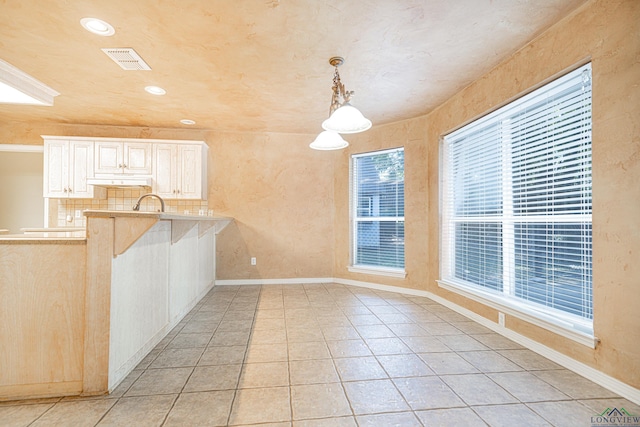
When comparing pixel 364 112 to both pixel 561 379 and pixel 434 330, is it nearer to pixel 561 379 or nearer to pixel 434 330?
pixel 434 330

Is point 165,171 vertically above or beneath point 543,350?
above

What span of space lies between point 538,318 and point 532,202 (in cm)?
95

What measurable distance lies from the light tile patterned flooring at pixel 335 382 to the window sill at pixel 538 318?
24 centimetres

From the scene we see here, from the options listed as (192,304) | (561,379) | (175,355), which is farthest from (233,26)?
(561,379)

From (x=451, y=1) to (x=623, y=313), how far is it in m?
2.25

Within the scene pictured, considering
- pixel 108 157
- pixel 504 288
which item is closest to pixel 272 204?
pixel 108 157

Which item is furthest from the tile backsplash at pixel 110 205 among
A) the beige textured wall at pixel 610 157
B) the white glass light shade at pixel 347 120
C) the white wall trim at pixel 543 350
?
the beige textured wall at pixel 610 157

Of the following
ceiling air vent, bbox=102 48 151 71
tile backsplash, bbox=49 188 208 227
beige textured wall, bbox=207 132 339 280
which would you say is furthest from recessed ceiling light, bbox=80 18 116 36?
tile backsplash, bbox=49 188 208 227

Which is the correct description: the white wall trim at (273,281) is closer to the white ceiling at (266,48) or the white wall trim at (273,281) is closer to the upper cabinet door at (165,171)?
the upper cabinet door at (165,171)

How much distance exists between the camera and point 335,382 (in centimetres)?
184

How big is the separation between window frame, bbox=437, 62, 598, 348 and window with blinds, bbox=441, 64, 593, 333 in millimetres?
14

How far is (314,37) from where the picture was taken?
2301mm

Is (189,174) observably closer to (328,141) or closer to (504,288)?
(328,141)

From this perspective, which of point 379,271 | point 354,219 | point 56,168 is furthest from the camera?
point 354,219
